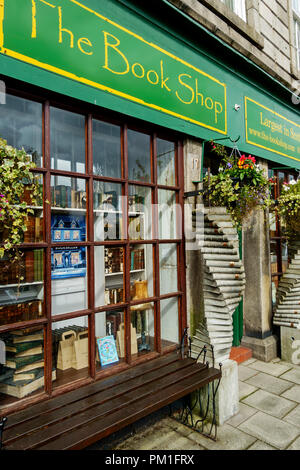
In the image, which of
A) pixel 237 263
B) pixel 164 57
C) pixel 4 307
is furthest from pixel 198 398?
pixel 164 57

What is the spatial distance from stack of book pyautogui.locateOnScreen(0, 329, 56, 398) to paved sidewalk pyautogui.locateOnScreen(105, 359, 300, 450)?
3.84ft

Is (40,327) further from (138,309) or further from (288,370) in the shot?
(288,370)

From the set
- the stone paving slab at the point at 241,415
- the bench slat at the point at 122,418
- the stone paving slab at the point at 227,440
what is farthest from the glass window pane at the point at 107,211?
the stone paving slab at the point at 241,415

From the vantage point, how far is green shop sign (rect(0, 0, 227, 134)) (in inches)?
93.0

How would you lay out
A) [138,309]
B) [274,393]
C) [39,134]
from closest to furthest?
1. [39,134]
2. [138,309]
3. [274,393]

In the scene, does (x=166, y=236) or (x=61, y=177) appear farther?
(x=166, y=236)

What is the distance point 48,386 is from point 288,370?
3.93 m

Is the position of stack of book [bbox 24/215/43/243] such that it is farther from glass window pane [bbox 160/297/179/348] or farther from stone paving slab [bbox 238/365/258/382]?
stone paving slab [bbox 238/365/258/382]

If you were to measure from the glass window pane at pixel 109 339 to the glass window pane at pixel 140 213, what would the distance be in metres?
0.90

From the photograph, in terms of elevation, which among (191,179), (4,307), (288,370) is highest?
(191,179)

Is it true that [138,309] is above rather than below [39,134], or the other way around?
below

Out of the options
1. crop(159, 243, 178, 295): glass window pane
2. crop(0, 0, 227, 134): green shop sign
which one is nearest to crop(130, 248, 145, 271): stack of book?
crop(159, 243, 178, 295): glass window pane

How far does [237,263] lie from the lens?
3490 mm

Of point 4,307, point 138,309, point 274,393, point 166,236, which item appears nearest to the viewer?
point 4,307
